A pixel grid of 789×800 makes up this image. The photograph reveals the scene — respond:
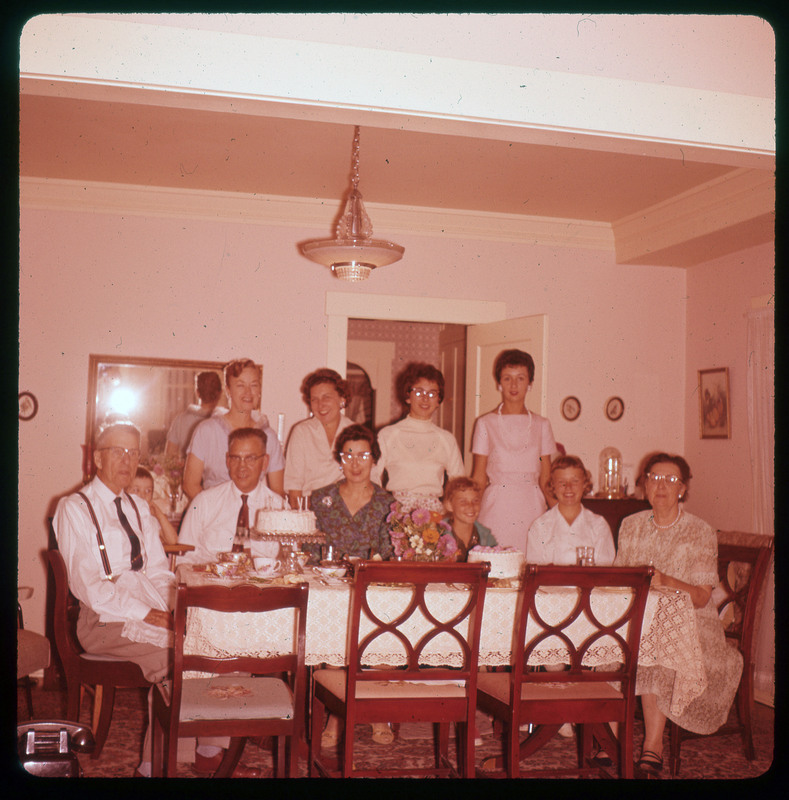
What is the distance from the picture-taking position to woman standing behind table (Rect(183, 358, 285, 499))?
4.86 meters

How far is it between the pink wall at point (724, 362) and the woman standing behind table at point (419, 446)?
2175mm

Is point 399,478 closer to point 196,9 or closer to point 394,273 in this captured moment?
point 394,273

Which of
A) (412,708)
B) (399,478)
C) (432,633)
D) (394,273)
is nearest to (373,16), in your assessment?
(432,633)

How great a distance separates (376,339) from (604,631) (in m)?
6.30

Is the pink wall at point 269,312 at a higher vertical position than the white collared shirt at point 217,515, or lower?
higher

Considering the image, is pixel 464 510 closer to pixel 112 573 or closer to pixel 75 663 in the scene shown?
pixel 112 573

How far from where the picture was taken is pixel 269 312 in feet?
19.8

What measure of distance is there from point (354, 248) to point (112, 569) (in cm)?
195

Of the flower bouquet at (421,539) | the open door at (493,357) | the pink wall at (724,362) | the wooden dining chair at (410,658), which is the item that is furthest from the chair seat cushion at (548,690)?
the pink wall at (724,362)

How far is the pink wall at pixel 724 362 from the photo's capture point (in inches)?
228

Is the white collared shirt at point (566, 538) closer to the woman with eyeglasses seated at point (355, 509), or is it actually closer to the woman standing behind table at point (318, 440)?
Answer: the woman with eyeglasses seated at point (355, 509)

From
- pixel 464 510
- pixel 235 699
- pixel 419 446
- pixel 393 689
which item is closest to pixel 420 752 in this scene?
pixel 393 689

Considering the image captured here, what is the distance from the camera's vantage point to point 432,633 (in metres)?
3.12

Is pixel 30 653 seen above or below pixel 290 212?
below
